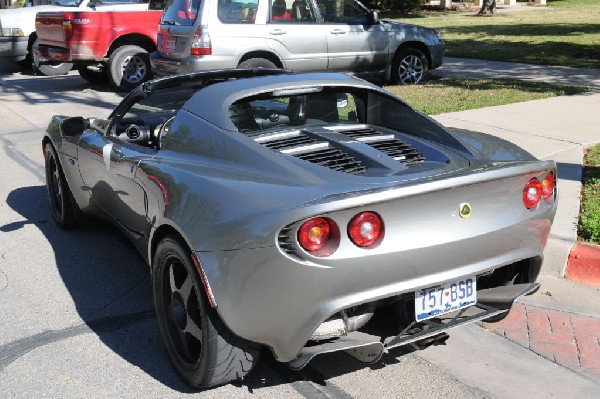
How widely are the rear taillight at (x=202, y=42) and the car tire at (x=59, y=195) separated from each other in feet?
18.6

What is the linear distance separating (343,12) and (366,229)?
10078mm

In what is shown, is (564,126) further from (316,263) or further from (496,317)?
(316,263)

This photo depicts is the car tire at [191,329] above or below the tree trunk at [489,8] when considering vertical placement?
below

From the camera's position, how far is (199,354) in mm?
3857

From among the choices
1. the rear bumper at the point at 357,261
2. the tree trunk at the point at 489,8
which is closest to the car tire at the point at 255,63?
the rear bumper at the point at 357,261

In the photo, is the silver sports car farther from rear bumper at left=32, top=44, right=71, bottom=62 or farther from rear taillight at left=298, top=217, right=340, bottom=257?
rear bumper at left=32, top=44, right=71, bottom=62

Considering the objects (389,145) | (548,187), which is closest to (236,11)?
(389,145)

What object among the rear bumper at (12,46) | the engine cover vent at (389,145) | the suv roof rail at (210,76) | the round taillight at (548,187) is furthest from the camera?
the rear bumper at (12,46)

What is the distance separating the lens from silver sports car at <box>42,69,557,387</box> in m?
3.31

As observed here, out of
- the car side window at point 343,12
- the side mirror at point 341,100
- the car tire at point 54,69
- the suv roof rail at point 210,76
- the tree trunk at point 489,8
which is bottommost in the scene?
the car tire at point 54,69

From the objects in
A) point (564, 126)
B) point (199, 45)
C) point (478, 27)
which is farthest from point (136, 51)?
point (478, 27)

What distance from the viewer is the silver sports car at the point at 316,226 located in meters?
3.31

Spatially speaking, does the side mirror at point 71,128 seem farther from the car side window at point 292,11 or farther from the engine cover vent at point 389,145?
the car side window at point 292,11

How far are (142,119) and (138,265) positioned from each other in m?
1.04
